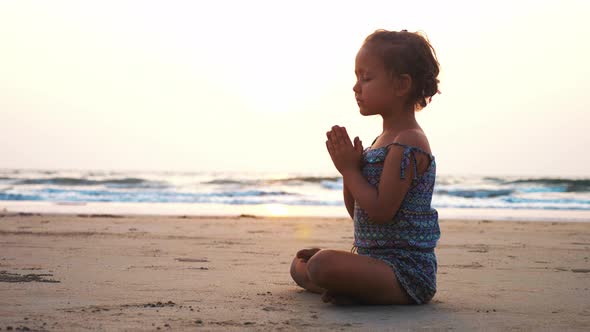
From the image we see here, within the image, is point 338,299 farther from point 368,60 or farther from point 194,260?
point 194,260

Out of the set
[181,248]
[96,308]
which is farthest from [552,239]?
[96,308]

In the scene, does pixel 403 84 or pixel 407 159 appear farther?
pixel 403 84

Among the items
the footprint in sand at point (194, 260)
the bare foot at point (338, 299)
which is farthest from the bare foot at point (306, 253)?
the footprint in sand at point (194, 260)

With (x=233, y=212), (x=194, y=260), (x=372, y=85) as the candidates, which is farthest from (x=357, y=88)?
(x=233, y=212)

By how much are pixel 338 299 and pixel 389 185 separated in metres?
0.58

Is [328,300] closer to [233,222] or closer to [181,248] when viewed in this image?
[181,248]

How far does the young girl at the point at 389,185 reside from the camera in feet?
10.8

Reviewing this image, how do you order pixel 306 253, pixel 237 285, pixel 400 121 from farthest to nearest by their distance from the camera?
pixel 237 285, pixel 306 253, pixel 400 121

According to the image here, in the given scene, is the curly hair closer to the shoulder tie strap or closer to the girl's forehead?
the girl's forehead

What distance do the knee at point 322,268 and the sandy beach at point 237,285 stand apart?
5.1 inches

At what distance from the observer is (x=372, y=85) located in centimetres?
344

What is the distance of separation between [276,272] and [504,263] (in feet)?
6.09

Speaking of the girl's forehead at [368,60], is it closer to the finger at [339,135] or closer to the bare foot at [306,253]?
the finger at [339,135]

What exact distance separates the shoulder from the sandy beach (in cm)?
76
